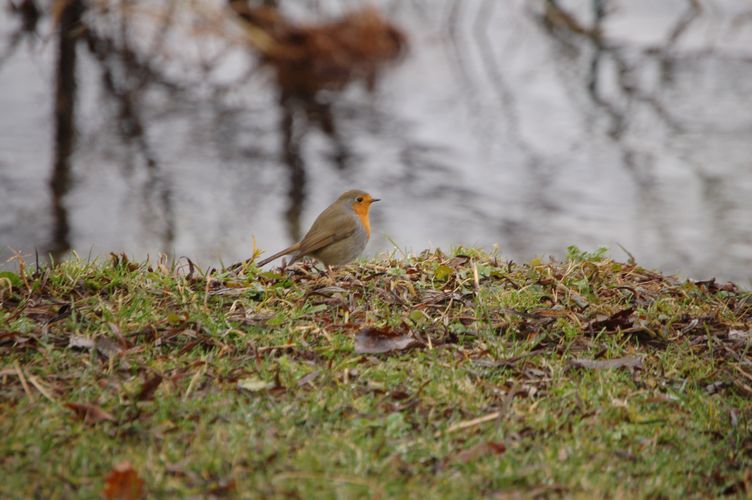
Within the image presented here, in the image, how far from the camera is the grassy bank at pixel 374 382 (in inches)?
122

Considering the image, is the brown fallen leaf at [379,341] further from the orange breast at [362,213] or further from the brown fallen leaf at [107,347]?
the orange breast at [362,213]

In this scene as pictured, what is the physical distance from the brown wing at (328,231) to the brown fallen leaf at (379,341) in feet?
5.16

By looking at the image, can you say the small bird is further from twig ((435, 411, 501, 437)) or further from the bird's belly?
twig ((435, 411, 501, 437))

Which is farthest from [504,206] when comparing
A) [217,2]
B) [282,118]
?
[217,2]

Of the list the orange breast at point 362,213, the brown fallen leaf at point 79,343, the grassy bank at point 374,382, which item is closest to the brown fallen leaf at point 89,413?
the grassy bank at point 374,382

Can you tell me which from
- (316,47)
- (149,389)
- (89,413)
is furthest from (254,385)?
(316,47)

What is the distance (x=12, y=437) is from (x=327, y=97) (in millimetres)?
14442

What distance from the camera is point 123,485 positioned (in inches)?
113

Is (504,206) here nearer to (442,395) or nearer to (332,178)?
(332,178)

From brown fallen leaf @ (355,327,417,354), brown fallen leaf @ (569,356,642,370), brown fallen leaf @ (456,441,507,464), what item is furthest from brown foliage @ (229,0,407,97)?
brown fallen leaf @ (456,441,507,464)

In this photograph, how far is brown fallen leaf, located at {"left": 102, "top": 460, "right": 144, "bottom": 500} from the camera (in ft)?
9.37

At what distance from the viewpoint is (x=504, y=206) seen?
12.9m

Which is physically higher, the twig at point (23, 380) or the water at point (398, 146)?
the twig at point (23, 380)

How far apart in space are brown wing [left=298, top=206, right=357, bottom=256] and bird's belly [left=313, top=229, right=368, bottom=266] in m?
0.03
